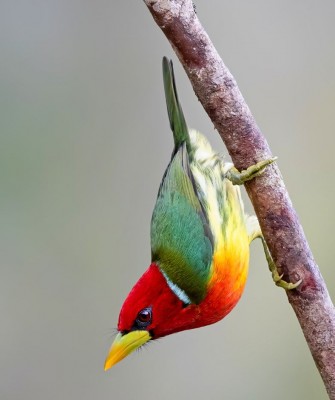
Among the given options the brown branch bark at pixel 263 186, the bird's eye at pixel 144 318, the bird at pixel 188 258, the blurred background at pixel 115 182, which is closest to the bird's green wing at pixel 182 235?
the bird at pixel 188 258

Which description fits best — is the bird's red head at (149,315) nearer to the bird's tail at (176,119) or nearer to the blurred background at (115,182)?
the bird's tail at (176,119)

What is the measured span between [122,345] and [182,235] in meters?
0.42

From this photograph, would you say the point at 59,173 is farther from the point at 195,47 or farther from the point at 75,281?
the point at 195,47

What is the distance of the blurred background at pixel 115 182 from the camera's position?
347 centimetres

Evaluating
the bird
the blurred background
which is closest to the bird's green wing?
the bird

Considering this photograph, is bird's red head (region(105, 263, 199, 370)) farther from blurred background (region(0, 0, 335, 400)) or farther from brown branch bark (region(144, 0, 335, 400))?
blurred background (region(0, 0, 335, 400))

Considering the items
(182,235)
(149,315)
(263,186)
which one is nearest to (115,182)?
(182,235)

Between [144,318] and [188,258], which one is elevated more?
[188,258]

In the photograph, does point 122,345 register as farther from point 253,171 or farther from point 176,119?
point 176,119

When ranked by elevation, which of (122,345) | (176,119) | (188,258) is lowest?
(122,345)

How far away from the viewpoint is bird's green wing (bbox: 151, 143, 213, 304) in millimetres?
2225

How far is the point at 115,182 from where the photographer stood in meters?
3.54

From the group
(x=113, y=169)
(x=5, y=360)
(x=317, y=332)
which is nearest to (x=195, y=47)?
(x=317, y=332)

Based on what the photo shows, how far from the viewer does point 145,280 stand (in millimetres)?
2209
